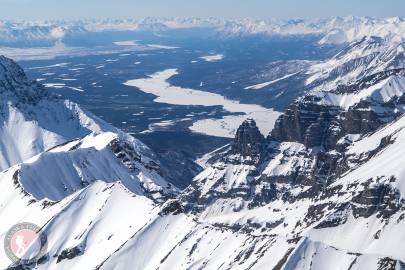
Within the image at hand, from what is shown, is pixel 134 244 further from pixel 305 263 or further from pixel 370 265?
pixel 370 265

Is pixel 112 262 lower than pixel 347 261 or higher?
lower

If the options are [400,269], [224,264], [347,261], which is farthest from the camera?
[224,264]

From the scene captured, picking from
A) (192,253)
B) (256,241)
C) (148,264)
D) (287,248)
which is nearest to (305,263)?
(287,248)

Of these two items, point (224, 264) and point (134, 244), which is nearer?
point (224, 264)

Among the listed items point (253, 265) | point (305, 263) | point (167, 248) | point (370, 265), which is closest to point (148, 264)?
→ point (167, 248)

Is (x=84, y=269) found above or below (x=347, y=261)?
below

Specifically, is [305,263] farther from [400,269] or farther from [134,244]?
[134,244]

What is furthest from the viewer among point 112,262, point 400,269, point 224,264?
point 112,262

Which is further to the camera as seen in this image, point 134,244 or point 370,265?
point 134,244

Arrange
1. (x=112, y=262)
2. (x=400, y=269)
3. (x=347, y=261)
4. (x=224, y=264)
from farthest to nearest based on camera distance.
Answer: (x=112, y=262) → (x=224, y=264) → (x=347, y=261) → (x=400, y=269)
